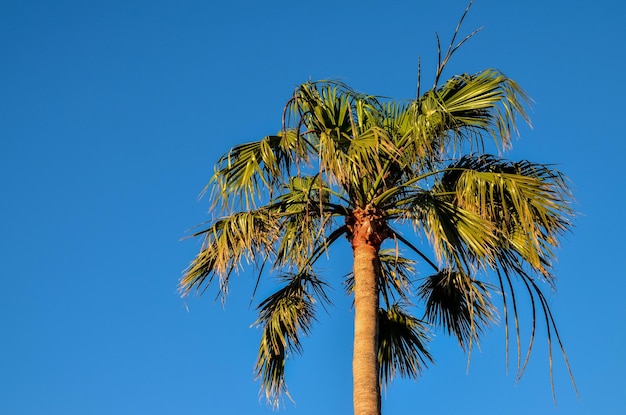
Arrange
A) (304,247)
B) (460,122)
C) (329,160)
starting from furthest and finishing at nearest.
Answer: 1. (304,247)
2. (460,122)
3. (329,160)

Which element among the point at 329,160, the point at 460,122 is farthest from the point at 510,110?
the point at 329,160

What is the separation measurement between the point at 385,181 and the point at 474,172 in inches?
34.2

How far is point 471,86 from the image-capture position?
984 centimetres

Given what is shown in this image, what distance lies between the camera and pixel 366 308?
9.22 meters

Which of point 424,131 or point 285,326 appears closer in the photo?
point 424,131

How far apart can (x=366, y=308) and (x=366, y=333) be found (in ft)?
0.89

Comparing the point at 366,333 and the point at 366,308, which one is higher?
the point at 366,308

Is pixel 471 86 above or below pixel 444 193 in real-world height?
above

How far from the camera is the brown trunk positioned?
8.71 meters

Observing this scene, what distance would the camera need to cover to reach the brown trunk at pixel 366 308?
871 centimetres

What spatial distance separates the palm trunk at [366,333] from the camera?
869 cm

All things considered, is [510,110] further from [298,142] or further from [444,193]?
[298,142]

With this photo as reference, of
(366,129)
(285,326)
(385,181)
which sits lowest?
(285,326)

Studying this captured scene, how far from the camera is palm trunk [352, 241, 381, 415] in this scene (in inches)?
342
